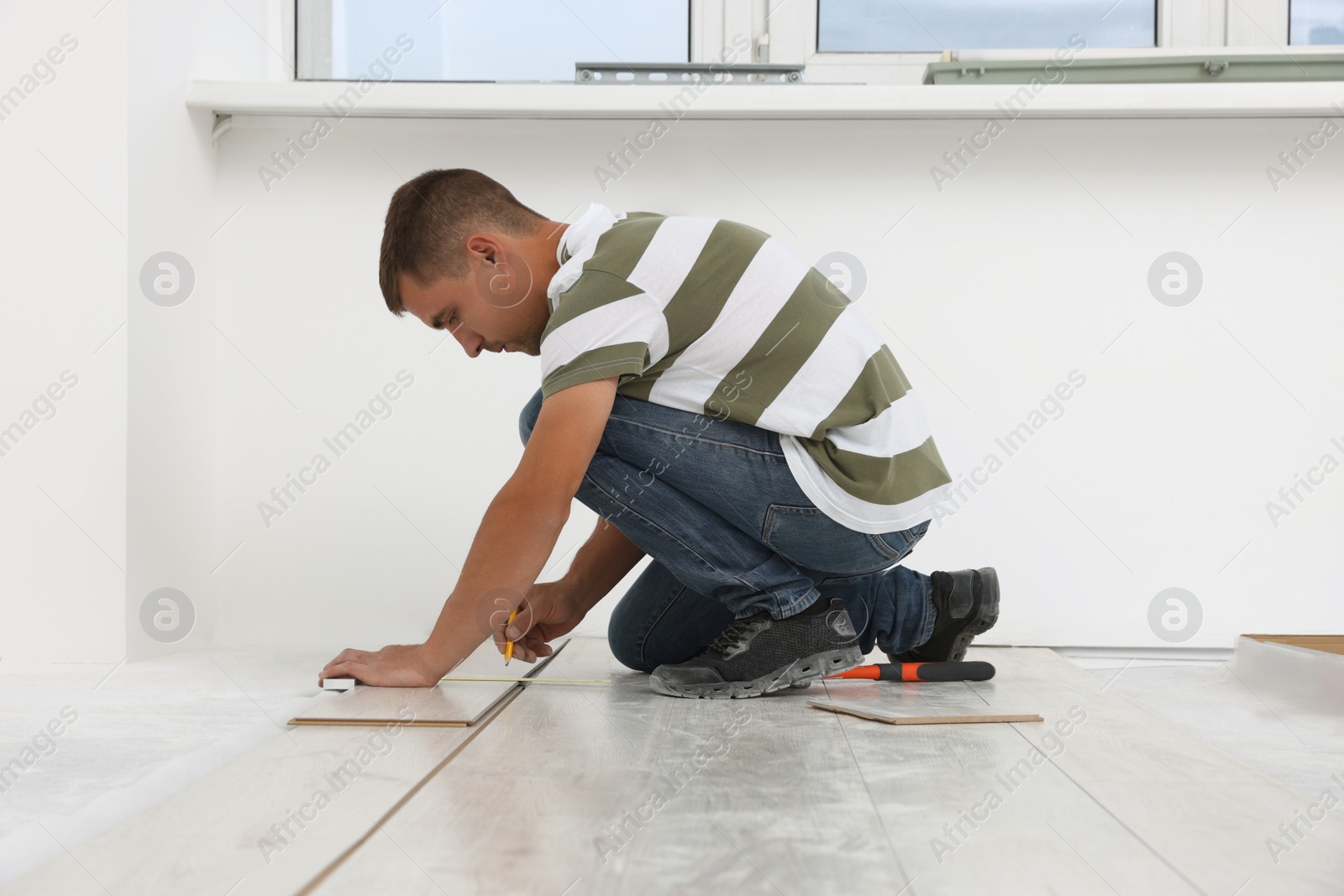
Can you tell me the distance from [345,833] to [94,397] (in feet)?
3.58

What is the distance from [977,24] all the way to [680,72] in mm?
581

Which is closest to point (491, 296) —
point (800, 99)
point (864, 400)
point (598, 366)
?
point (598, 366)

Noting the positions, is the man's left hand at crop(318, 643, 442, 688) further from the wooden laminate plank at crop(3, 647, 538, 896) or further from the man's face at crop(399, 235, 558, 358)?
the man's face at crop(399, 235, 558, 358)

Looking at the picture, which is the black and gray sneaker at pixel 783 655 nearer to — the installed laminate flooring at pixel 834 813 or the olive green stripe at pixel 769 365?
the installed laminate flooring at pixel 834 813

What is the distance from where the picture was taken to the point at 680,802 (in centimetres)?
64

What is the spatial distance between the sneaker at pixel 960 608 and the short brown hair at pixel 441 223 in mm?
612

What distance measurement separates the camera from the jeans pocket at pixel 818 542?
3.28 ft

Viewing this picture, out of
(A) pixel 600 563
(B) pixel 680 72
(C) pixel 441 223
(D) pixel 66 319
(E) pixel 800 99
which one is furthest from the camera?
(B) pixel 680 72

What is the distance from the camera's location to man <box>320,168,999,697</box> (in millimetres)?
939

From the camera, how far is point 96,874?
0.51m

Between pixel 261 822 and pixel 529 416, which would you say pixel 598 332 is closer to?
pixel 529 416

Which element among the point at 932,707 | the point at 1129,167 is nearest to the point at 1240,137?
the point at 1129,167

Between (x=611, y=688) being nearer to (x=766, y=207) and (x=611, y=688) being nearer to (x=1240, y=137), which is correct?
(x=766, y=207)

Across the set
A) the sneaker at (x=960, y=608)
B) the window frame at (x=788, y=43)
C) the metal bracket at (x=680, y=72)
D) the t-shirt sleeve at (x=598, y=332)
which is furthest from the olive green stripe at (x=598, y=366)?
the window frame at (x=788, y=43)
